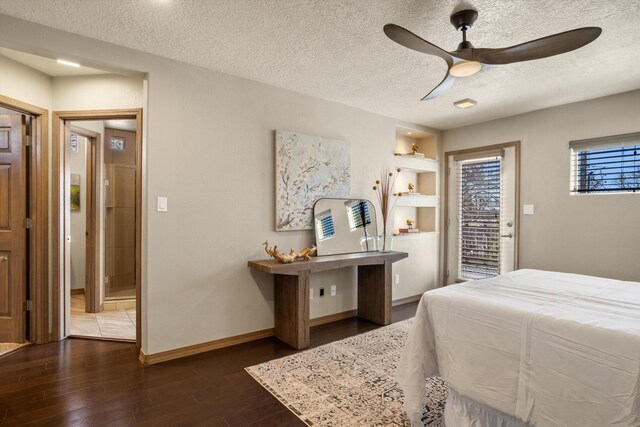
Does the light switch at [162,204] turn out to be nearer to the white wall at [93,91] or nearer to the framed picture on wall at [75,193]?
the white wall at [93,91]

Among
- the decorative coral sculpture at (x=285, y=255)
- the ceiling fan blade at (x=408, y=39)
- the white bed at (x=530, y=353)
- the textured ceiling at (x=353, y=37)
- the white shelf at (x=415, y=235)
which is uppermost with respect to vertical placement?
the textured ceiling at (x=353, y=37)

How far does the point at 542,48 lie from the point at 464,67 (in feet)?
1.33

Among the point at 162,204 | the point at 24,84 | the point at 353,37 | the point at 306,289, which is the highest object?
the point at 353,37

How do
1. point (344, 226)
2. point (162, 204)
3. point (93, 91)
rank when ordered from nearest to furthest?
point (162, 204) < point (93, 91) < point (344, 226)

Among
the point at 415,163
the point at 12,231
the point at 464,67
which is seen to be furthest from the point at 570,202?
the point at 12,231

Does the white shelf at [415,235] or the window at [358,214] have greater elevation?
the window at [358,214]

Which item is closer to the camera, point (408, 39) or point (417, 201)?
point (408, 39)

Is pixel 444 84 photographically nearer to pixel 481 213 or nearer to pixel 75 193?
pixel 481 213

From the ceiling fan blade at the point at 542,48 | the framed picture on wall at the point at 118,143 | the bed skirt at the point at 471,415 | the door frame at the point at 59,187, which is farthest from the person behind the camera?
the framed picture on wall at the point at 118,143

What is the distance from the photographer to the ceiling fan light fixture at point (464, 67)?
2037 millimetres

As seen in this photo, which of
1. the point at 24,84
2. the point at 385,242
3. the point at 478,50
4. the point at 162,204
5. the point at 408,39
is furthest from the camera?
the point at 385,242

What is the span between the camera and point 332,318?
3846 millimetres

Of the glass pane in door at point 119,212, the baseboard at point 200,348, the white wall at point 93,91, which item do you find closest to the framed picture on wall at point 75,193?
the glass pane in door at point 119,212

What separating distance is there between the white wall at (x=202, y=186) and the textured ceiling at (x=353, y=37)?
0.54 ft
